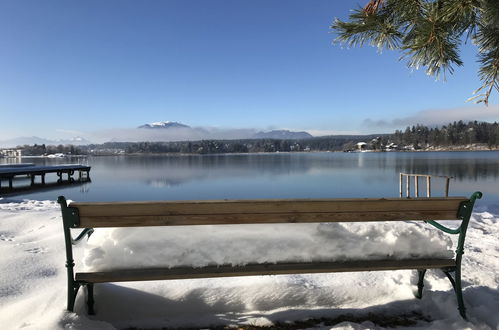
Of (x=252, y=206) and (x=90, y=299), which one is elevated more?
(x=252, y=206)

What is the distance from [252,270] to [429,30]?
2.99m

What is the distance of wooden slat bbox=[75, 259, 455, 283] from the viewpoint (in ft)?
8.04

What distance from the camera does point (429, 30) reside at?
326 centimetres

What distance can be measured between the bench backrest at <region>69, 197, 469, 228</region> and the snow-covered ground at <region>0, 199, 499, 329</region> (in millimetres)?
326

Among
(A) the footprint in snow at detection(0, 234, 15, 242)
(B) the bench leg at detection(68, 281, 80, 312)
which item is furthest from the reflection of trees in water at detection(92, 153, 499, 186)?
(B) the bench leg at detection(68, 281, 80, 312)

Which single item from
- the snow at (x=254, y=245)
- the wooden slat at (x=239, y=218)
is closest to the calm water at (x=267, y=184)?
the snow at (x=254, y=245)

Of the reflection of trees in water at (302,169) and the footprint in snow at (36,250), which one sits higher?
the footprint in snow at (36,250)

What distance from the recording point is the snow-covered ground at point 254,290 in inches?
101

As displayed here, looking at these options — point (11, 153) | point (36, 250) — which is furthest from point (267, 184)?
point (11, 153)

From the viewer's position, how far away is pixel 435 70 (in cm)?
399

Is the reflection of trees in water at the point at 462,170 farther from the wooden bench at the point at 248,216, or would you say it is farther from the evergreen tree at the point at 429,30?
the wooden bench at the point at 248,216

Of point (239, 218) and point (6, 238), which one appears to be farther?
point (6, 238)

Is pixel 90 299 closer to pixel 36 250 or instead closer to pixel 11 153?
pixel 36 250

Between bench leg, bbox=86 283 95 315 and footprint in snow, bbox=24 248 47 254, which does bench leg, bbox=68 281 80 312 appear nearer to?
bench leg, bbox=86 283 95 315
